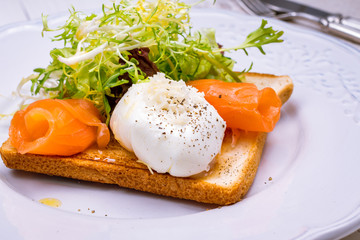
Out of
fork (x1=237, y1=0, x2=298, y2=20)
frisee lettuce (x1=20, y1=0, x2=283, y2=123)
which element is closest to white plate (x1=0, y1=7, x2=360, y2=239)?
frisee lettuce (x1=20, y1=0, x2=283, y2=123)

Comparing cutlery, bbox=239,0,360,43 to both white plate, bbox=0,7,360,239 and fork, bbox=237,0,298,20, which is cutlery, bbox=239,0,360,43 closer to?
fork, bbox=237,0,298,20

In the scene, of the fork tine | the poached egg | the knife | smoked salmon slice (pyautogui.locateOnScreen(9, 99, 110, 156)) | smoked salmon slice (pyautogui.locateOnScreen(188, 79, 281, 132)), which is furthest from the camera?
the fork tine

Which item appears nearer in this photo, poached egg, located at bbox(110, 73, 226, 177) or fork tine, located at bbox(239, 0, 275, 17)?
poached egg, located at bbox(110, 73, 226, 177)

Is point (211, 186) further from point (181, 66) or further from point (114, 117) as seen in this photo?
point (181, 66)

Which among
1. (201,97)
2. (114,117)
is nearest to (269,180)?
(201,97)

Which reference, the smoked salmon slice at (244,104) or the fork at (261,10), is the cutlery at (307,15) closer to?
the fork at (261,10)

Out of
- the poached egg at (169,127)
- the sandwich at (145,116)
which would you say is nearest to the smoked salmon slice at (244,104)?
the sandwich at (145,116)

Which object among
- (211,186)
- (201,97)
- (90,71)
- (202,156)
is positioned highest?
(90,71)
